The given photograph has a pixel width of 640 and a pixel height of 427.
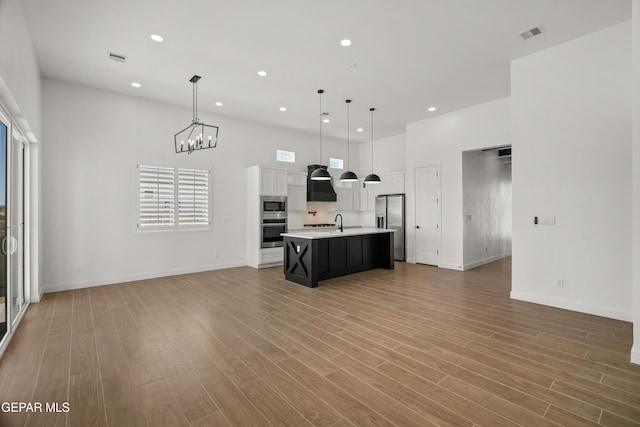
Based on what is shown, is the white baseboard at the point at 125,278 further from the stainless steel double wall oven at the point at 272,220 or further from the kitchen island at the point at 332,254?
the kitchen island at the point at 332,254

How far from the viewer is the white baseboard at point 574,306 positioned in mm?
3750

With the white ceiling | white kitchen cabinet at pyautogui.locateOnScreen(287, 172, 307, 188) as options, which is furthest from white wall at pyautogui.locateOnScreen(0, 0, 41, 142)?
white kitchen cabinet at pyautogui.locateOnScreen(287, 172, 307, 188)

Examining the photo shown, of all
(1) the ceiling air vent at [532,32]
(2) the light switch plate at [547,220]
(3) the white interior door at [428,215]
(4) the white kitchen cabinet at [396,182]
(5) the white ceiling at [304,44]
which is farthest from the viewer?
(4) the white kitchen cabinet at [396,182]

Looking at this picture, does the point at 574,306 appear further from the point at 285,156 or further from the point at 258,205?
the point at 285,156

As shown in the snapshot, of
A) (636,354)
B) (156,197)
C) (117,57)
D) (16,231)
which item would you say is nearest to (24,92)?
(117,57)

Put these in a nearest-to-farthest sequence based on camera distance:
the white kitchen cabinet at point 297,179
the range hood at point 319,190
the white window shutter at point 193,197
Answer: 1. the white window shutter at point 193,197
2. the white kitchen cabinet at point 297,179
3. the range hood at point 319,190

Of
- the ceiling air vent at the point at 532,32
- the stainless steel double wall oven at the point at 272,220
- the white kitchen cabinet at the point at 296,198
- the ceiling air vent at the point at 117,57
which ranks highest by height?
the ceiling air vent at the point at 532,32

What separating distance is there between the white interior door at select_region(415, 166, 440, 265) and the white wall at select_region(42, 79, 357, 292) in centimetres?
469

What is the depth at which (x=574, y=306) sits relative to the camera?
4.10 m

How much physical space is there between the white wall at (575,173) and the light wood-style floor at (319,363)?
17.0 inches

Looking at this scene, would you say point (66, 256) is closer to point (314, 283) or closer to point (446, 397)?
point (314, 283)

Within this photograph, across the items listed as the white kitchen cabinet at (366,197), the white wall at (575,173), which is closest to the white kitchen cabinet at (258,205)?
the white kitchen cabinet at (366,197)

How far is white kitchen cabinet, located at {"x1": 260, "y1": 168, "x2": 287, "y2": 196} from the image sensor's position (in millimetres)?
7249

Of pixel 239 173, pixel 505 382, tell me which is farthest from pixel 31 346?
pixel 239 173
